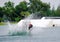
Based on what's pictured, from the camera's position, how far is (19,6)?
78.7 metres

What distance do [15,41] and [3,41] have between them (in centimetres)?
102

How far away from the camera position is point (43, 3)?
8219cm

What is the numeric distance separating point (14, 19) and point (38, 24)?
17.9 metres

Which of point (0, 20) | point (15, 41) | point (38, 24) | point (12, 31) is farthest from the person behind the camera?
point (0, 20)

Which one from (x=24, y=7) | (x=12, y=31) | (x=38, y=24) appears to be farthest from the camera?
(x=24, y=7)

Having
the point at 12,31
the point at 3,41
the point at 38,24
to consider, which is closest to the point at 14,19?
the point at 38,24

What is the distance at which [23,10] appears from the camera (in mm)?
78875

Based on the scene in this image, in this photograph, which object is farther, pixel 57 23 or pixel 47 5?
pixel 47 5

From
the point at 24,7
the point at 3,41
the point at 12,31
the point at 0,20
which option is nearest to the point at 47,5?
the point at 24,7

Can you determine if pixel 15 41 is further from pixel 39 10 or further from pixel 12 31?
pixel 39 10

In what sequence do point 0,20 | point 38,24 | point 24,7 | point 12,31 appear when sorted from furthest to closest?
point 24,7
point 0,20
point 38,24
point 12,31

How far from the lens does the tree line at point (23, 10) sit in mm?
76375

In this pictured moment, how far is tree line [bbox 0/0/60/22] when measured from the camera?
7638cm

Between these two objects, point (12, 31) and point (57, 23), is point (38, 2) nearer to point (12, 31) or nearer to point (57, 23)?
point (57, 23)
